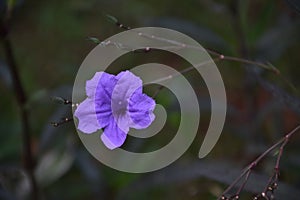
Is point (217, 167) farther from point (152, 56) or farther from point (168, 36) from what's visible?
point (152, 56)

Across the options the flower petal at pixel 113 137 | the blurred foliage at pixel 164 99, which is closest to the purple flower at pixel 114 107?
the flower petal at pixel 113 137

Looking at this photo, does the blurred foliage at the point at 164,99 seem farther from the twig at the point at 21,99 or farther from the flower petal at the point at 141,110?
the flower petal at the point at 141,110

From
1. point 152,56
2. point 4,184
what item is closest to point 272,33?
point 152,56

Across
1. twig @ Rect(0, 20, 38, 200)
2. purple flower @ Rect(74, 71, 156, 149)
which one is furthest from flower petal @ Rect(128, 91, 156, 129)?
twig @ Rect(0, 20, 38, 200)

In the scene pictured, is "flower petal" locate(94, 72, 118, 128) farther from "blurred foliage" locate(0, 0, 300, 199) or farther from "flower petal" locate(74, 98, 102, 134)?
"blurred foliage" locate(0, 0, 300, 199)

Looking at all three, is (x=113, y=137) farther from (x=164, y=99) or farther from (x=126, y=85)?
(x=164, y=99)

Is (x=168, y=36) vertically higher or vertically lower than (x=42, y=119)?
higher

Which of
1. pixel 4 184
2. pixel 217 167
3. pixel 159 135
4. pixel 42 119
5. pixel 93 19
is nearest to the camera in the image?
pixel 217 167

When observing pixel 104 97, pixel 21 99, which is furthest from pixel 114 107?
pixel 21 99
